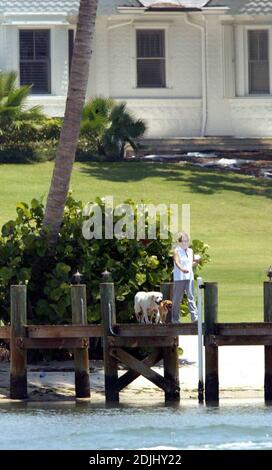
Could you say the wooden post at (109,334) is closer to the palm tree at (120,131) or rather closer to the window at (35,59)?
the palm tree at (120,131)

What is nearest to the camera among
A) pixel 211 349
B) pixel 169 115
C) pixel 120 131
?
pixel 211 349

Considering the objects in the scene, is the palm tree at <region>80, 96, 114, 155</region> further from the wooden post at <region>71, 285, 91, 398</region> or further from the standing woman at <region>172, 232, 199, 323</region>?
the wooden post at <region>71, 285, 91, 398</region>

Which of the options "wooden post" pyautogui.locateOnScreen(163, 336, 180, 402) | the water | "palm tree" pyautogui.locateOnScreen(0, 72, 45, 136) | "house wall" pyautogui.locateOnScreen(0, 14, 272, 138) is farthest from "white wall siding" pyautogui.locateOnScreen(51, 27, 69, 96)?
the water

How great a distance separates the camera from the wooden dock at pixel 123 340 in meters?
23.7

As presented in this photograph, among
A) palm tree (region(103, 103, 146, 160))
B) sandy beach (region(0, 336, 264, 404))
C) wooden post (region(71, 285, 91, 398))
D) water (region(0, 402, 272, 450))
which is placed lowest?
water (region(0, 402, 272, 450))

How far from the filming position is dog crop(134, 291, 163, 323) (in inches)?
967

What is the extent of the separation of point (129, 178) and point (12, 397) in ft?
67.4

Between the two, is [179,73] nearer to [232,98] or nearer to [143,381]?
[232,98]

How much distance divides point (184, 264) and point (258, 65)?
26483 mm

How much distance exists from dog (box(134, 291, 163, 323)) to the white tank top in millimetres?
377

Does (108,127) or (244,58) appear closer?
(108,127)

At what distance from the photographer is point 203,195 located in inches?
1713

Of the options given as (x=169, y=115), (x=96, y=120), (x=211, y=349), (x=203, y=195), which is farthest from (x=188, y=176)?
(x=211, y=349)

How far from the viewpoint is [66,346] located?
954 inches
